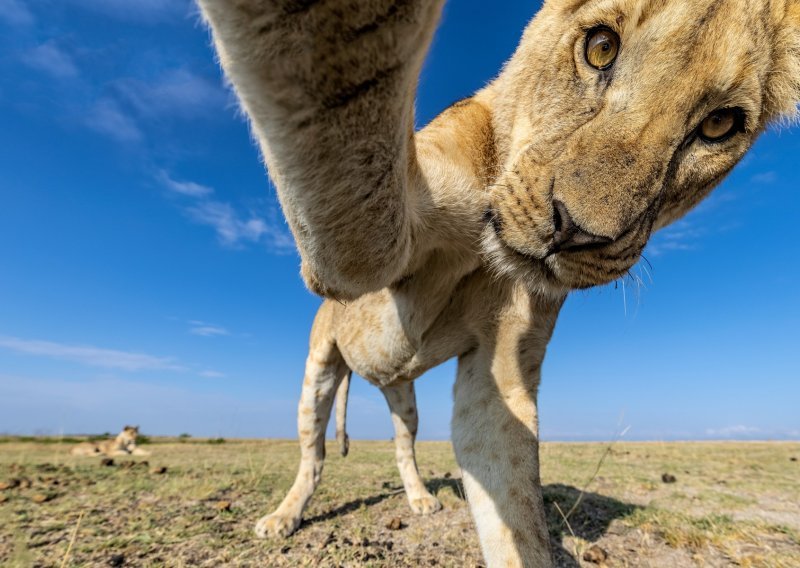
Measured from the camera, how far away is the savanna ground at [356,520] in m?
3.11

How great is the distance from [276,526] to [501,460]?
2.27 m

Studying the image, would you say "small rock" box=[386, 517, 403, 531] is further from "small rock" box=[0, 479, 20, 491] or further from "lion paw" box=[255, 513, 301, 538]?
"small rock" box=[0, 479, 20, 491]

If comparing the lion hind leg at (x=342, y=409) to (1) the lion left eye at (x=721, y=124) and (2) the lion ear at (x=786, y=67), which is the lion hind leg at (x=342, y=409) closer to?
(1) the lion left eye at (x=721, y=124)

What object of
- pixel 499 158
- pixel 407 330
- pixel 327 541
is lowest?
pixel 327 541

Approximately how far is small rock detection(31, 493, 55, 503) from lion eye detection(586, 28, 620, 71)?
5435 millimetres

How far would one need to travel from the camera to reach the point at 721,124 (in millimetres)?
1840

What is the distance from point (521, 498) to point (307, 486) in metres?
2.48

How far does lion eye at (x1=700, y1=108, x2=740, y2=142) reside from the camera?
178 cm

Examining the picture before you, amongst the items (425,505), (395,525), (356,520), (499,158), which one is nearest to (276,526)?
(356,520)

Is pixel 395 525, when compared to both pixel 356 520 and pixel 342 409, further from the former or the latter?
pixel 342 409

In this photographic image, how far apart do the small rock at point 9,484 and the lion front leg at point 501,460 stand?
15.6 ft

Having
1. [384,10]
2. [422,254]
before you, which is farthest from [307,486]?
[384,10]

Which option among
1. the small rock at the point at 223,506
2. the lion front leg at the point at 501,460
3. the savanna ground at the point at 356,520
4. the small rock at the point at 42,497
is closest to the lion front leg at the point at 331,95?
the lion front leg at the point at 501,460

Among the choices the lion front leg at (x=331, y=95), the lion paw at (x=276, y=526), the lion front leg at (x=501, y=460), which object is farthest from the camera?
the lion paw at (x=276, y=526)
